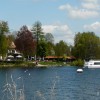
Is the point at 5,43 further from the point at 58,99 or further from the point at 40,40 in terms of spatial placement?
the point at 58,99

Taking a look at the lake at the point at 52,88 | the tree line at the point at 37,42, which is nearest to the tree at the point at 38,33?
the tree line at the point at 37,42

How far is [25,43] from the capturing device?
148375 millimetres

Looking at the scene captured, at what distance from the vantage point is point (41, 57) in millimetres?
167125

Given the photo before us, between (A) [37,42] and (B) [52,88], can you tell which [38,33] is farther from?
(B) [52,88]

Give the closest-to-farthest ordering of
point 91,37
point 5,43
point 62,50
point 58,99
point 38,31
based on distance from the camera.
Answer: point 58,99 < point 5,43 < point 38,31 < point 91,37 < point 62,50

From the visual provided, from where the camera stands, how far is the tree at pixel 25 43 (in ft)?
486

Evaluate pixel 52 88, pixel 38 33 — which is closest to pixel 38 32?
pixel 38 33

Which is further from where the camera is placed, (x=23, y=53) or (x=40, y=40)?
(x=40, y=40)

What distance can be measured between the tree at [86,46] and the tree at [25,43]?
1003 inches

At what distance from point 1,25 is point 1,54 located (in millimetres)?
9907

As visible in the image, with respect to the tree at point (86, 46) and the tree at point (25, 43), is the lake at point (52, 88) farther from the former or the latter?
the tree at point (86, 46)

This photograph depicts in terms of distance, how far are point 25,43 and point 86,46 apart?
32.0m

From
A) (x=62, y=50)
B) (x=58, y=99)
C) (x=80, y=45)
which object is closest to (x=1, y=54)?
(x=80, y=45)

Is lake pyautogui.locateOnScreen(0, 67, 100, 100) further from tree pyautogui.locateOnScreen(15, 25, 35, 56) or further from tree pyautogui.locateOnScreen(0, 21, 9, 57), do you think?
tree pyautogui.locateOnScreen(15, 25, 35, 56)
